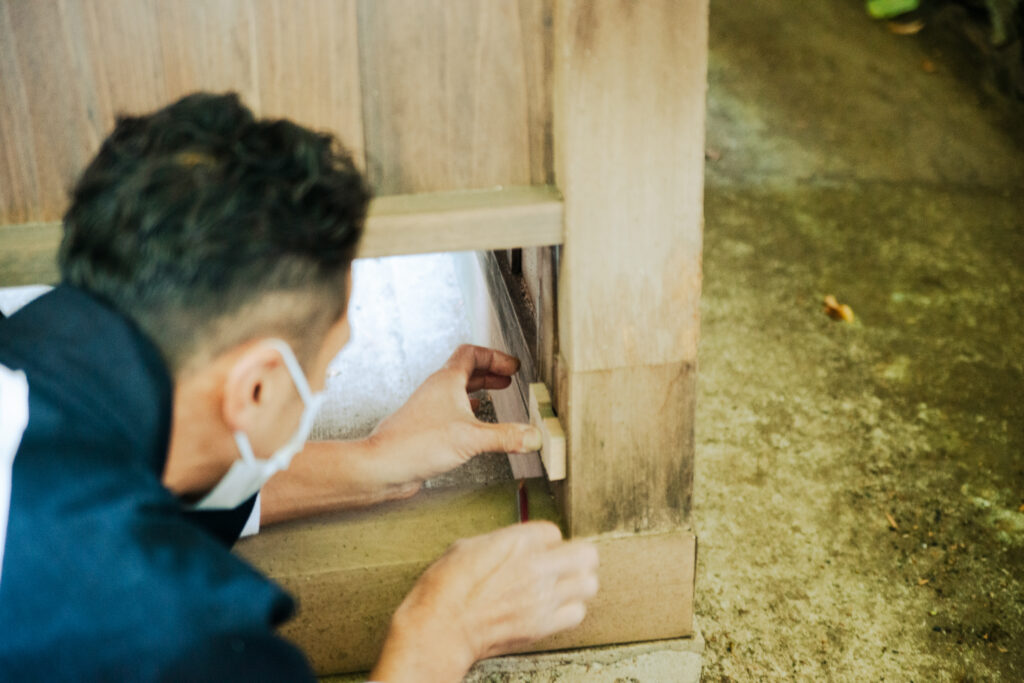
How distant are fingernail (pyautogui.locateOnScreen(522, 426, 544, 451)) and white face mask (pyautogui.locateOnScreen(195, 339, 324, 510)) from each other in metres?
0.41

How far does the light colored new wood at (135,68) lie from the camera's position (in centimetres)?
109

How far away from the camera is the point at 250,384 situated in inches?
38.7

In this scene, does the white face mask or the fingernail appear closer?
the white face mask

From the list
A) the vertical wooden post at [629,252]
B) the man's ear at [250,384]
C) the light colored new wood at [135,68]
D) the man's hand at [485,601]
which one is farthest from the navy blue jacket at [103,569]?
the vertical wooden post at [629,252]

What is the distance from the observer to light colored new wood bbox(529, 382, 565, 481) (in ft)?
4.50

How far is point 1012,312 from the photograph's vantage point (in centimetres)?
322

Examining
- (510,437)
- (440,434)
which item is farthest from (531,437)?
(440,434)

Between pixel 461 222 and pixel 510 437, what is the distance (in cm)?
42

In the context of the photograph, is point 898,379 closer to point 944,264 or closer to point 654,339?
point 944,264

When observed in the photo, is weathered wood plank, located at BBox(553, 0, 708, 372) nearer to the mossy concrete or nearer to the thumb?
the thumb

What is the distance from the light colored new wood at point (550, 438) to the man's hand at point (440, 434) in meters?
0.03

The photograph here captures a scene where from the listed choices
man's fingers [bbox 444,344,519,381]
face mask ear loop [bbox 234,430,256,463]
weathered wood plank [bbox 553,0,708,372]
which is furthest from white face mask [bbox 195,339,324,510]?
man's fingers [bbox 444,344,519,381]

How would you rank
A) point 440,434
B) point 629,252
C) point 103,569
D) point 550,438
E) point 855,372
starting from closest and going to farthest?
point 103,569 < point 629,252 < point 550,438 < point 440,434 < point 855,372

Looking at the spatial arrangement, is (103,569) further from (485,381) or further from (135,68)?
(485,381)
